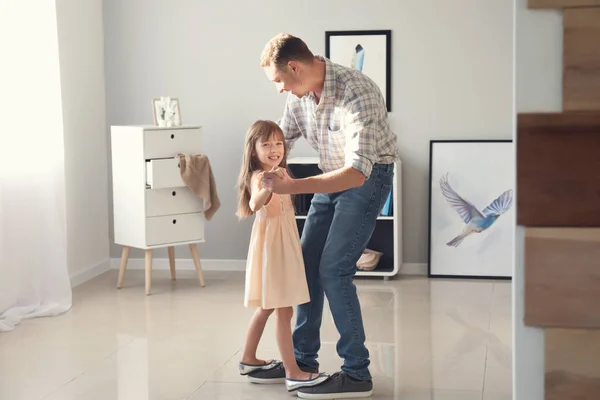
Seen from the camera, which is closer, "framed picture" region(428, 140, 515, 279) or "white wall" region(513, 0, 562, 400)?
"white wall" region(513, 0, 562, 400)

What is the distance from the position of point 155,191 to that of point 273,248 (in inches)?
77.9

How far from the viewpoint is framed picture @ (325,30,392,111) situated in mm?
5359

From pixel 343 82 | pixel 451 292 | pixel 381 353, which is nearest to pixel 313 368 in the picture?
pixel 381 353

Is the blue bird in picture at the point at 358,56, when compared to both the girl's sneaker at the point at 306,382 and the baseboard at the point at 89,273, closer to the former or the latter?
the baseboard at the point at 89,273

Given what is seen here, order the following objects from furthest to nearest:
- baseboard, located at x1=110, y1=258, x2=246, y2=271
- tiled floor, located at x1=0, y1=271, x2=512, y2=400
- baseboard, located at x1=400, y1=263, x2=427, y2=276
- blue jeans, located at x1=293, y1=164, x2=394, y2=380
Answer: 1. baseboard, located at x1=110, y1=258, x2=246, y2=271
2. baseboard, located at x1=400, y1=263, x2=427, y2=276
3. tiled floor, located at x1=0, y1=271, x2=512, y2=400
4. blue jeans, located at x1=293, y1=164, x2=394, y2=380

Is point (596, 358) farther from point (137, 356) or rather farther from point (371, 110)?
point (137, 356)

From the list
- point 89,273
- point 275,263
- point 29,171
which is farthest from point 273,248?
point 89,273

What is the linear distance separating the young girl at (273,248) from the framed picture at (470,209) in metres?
2.27

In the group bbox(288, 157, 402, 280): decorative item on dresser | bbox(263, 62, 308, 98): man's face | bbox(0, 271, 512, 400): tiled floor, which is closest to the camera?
bbox(263, 62, 308, 98): man's face

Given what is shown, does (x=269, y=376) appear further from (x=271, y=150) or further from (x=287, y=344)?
(x=271, y=150)

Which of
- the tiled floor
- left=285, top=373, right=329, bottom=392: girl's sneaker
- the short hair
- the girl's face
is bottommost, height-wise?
the tiled floor

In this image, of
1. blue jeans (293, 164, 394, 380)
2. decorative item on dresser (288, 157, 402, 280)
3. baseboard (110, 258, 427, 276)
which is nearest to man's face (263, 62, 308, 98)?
blue jeans (293, 164, 394, 380)

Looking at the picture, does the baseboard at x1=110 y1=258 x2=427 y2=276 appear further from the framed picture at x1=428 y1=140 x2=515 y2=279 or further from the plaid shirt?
the plaid shirt

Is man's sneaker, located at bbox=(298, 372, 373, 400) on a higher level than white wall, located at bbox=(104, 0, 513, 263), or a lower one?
lower
